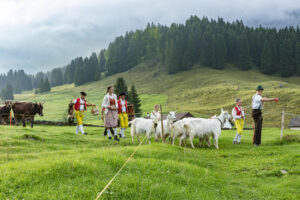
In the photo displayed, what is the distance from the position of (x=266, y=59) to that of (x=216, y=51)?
808 inches

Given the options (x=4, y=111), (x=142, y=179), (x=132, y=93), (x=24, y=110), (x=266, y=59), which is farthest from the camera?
(x=266, y=59)

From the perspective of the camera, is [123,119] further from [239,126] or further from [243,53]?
[243,53]

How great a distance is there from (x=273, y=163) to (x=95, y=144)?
7.38 m

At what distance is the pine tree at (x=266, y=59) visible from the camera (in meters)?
102

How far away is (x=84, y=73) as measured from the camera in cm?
13112

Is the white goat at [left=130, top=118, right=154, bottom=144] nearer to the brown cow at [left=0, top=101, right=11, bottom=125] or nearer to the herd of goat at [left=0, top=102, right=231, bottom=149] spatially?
the herd of goat at [left=0, top=102, right=231, bottom=149]

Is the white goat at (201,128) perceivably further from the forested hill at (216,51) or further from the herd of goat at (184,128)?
the forested hill at (216,51)

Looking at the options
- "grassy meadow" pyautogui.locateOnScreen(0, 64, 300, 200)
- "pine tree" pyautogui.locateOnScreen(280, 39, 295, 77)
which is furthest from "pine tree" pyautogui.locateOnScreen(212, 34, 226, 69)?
"grassy meadow" pyautogui.locateOnScreen(0, 64, 300, 200)

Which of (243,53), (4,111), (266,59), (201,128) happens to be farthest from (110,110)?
(243,53)

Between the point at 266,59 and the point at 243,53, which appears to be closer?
the point at 266,59

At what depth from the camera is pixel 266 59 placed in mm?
102938

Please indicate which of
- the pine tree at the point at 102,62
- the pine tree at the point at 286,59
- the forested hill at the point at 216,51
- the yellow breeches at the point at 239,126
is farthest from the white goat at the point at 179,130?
the pine tree at the point at 102,62

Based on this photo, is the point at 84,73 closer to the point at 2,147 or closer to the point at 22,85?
the point at 22,85

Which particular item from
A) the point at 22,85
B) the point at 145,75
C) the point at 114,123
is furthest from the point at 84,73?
the point at 114,123
